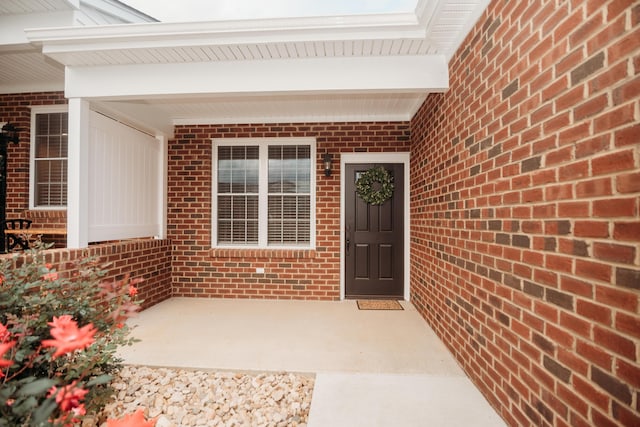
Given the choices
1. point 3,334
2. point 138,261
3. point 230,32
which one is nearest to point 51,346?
point 3,334

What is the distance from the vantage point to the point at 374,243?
4.39m

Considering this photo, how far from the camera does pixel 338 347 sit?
2.76 m

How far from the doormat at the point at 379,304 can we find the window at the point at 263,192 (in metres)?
1.12

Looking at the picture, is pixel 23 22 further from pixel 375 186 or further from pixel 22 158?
pixel 375 186

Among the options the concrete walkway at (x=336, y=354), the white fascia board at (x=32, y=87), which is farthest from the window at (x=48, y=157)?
the concrete walkway at (x=336, y=354)

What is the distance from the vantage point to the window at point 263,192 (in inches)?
177

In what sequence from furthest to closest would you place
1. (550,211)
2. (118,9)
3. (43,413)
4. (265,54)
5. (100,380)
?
(118,9)
(265,54)
(550,211)
(100,380)
(43,413)

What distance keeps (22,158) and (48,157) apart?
30 cm

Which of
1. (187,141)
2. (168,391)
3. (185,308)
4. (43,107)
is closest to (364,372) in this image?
(168,391)

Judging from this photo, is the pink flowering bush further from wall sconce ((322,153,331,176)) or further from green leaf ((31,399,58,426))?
wall sconce ((322,153,331,176))

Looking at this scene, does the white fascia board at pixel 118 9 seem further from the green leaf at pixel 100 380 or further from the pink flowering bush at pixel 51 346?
the green leaf at pixel 100 380

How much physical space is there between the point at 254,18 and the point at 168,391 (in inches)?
114

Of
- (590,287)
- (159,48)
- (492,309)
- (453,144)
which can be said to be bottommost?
(492,309)

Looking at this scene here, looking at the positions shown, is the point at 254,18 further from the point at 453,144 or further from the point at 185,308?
the point at 185,308
